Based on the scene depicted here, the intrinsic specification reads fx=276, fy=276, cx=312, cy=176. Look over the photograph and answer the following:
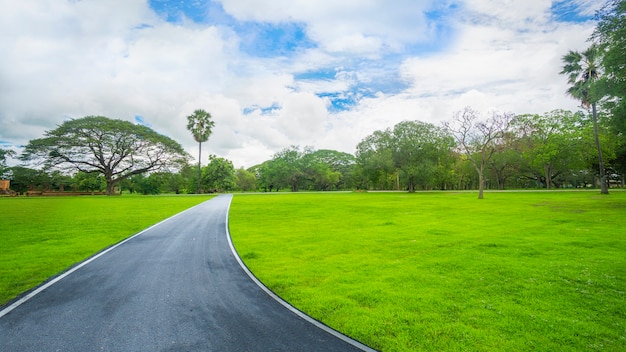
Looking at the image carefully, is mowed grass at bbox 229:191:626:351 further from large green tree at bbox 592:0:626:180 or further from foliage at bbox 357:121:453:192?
foliage at bbox 357:121:453:192

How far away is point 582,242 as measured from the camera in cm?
930

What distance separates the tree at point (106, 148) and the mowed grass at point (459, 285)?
51.6m

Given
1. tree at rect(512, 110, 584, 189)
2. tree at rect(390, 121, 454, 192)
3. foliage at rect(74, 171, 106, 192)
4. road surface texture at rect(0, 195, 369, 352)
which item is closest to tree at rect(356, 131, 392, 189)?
tree at rect(390, 121, 454, 192)

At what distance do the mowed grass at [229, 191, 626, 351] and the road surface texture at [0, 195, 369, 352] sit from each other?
0.60 m

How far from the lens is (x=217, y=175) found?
71625 mm

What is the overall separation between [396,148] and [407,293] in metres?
54.6

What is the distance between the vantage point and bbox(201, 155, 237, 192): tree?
71.5 m

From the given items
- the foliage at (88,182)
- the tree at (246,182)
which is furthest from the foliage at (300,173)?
the foliage at (88,182)

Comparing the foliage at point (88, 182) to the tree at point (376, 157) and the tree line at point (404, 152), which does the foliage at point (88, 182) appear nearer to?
the tree line at point (404, 152)

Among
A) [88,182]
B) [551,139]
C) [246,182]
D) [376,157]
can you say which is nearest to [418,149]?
[376,157]

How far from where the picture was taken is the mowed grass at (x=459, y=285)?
3.91m

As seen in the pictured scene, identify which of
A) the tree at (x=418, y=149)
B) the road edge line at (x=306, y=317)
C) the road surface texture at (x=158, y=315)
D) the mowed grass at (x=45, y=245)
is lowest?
the road edge line at (x=306, y=317)

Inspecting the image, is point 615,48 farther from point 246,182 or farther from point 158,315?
point 246,182

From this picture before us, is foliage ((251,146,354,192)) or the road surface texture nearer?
the road surface texture
